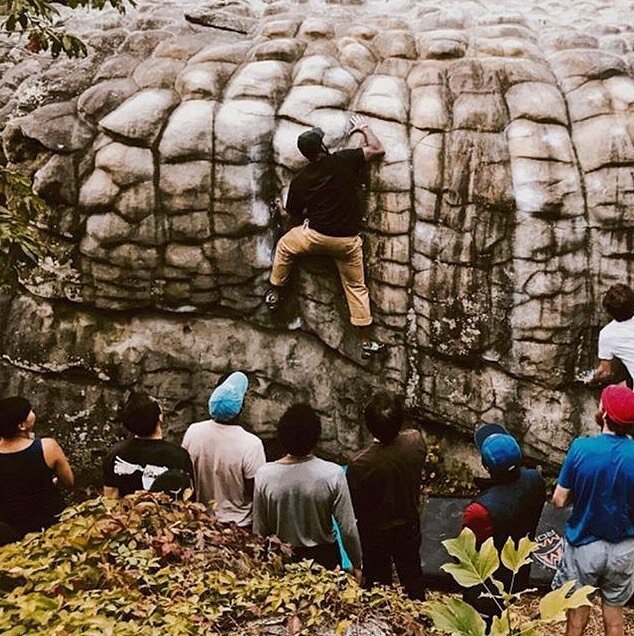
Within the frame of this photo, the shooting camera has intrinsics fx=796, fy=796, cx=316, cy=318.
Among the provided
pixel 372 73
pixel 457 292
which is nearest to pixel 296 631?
pixel 457 292

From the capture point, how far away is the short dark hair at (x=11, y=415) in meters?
4.83

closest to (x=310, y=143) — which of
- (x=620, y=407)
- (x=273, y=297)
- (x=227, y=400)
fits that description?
(x=273, y=297)

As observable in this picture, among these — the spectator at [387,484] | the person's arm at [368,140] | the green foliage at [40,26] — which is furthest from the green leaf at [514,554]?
the person's arm at [368,140]

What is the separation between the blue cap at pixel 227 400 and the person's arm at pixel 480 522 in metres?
1.69

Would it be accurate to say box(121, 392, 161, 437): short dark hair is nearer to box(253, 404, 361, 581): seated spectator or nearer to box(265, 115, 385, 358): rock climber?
box(253, 404, 361, 581): seated spectator

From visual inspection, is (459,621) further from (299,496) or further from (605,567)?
(605,567)

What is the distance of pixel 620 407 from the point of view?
4.65 m

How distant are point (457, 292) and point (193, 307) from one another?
2.70 meters

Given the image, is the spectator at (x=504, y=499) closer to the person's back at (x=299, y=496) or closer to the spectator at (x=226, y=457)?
the person's back at (x=299, y=496)

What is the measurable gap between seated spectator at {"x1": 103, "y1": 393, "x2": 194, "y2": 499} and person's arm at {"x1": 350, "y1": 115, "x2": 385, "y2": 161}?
3.41 meters

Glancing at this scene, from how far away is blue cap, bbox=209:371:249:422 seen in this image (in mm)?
5301

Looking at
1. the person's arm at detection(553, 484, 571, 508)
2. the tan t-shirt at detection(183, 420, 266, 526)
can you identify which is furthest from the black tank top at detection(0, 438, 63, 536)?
the person's arm at detection(553, 484, 571, 508)

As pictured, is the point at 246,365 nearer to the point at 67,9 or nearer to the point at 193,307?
the point at 193,307

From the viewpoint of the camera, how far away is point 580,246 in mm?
7367
